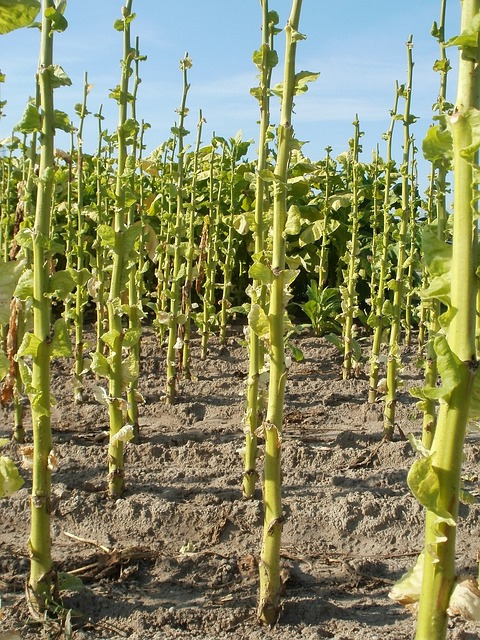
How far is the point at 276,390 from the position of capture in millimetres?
2709

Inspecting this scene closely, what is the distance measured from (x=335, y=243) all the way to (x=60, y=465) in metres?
5.72

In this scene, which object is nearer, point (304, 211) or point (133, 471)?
point (133, 471)

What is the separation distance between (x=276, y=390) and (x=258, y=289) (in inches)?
49.0

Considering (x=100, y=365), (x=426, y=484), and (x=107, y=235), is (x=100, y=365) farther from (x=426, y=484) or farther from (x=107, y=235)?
(x=426, y=484)

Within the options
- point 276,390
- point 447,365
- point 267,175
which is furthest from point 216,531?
point 447,365

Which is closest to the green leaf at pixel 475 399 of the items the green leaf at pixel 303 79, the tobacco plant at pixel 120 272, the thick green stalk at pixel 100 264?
the green leaf at pixel 303 79

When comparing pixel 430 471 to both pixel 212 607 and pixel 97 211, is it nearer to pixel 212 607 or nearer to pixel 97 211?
pixel 212 607

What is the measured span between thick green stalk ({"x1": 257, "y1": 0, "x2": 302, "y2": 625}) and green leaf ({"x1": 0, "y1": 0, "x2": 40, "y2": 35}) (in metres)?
1.61

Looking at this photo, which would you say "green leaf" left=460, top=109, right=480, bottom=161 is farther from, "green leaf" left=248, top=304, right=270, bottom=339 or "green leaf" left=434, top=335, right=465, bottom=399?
"green leaf" left=248, top=304, right=270, bottom=339

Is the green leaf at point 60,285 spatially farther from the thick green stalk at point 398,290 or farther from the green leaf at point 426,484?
the thick green stalk at point 398,290

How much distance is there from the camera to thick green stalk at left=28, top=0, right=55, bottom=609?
2.51 metres

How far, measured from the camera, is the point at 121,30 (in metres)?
3.74

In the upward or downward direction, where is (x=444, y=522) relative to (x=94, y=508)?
upward

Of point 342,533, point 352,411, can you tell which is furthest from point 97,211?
point 342,533
